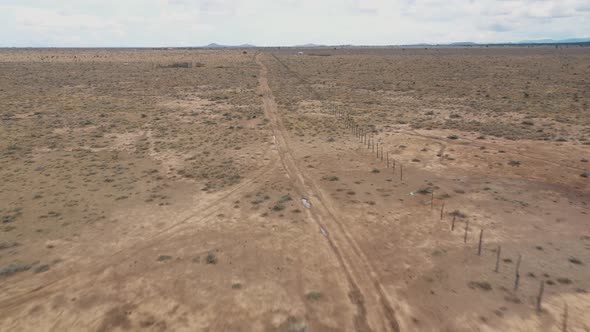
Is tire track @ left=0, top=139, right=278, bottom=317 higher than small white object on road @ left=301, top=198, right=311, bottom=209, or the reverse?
small white object on road @ left=301, top=198, right=311, bottom=209

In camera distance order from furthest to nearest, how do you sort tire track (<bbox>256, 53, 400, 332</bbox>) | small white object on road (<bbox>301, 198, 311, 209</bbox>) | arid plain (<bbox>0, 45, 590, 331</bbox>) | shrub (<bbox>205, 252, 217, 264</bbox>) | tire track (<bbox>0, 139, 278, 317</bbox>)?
small white object on road (<bbox>301, 198, 311, 209</bbox>)
shrub (<bbox>205, 252, 217, 264</bbox>)
tire track (<bbox>0, 139, 278, 317</bbox>)
arid plain (<bbox>0, 45, 590, 331</bbox>)
tire track (<bbox>256, 53, 400, 332</bbox>)

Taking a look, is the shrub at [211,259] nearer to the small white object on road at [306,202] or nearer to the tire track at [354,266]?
the tire track at [354,266]

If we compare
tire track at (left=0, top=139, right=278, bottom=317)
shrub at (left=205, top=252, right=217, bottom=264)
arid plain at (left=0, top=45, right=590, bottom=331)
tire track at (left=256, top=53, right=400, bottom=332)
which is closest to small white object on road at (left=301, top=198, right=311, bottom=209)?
arid plain at (left=0, top=45, right=590, bottom=331)

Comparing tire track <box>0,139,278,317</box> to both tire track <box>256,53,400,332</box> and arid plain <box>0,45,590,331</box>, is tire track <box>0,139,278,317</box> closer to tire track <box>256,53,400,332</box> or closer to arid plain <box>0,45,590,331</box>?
arid plain <box>0,45,590,331</box>

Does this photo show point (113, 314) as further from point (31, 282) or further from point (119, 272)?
point (31, 282)

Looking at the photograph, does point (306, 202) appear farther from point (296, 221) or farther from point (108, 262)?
point (108, 262)

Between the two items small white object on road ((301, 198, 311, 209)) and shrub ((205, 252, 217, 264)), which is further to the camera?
small white object on road ((301, 198, 311, 209))

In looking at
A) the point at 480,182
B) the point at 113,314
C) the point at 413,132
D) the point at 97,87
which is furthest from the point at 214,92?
the point at 113,314
